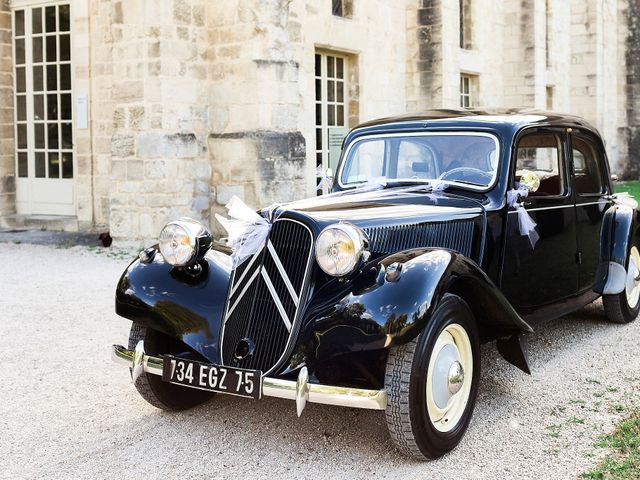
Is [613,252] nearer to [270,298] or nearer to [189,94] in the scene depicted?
[270,298]

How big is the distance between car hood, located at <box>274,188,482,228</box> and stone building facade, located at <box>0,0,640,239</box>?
6.07 meters

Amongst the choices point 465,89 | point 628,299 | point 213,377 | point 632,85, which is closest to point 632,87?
point 632,85

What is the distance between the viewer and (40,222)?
12570 millimetres

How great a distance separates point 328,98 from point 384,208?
30.1 feet

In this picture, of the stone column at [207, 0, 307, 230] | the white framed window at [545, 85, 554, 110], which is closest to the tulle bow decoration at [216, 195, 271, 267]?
the stone column at [207, 0, 307, 230]

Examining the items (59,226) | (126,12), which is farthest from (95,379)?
(59,226)

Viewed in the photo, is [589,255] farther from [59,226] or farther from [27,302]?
[59,226]

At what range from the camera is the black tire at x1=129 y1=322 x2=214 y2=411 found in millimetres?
4258

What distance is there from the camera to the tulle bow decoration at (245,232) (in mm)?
3979

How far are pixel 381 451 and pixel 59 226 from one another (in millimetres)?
9540

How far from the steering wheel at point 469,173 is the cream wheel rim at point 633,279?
2058 mm

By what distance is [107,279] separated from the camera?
8742mm

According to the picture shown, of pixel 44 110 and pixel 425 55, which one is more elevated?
pixel 425 55

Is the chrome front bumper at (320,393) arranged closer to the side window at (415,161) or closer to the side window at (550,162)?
the side window at (415,161)
